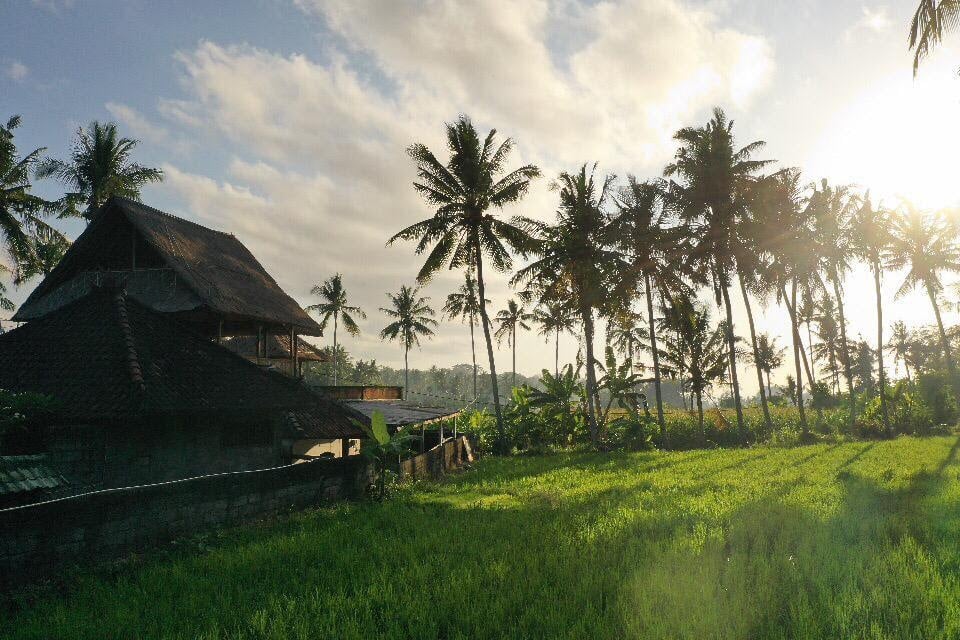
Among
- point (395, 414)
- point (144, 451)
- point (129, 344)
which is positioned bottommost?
point (144, 451)

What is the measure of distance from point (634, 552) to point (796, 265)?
23767 mm

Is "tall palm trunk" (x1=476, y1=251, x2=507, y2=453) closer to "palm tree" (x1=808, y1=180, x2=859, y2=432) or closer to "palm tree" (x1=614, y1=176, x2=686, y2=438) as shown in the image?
"palm tree" (x1=614, y1=176, x2=686, y2=438)

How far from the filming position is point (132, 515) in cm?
706

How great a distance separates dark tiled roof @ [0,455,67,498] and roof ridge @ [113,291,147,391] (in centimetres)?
192

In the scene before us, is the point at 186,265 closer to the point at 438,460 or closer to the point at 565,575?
the point at 438,460

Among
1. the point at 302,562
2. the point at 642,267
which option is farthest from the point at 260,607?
the point at 642,267

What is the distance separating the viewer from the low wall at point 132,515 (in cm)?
583

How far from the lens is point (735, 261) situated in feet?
78.0

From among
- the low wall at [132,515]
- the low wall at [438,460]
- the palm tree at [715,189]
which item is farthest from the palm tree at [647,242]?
the low wall at [132,515]

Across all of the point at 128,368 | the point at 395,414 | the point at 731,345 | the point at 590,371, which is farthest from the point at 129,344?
the point at 731,345

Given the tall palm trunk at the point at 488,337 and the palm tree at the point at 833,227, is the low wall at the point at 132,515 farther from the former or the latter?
the palm tree at the point at 833,227

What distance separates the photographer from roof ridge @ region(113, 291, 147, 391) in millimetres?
9961

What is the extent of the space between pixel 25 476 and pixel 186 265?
9700 millimetres

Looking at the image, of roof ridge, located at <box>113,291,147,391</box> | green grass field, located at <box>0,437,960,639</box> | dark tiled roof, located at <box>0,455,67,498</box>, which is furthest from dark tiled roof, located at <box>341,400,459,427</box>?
dark tiled roof, located at <box>0,455,67,498</box>
